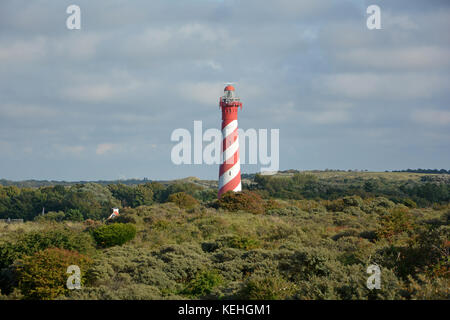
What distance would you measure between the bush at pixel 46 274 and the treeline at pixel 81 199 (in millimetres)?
31594

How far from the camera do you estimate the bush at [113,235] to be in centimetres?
2042

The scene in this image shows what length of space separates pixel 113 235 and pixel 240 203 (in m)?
11.6

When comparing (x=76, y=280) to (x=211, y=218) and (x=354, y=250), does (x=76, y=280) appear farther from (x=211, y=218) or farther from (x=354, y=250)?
(x=211, y=218)

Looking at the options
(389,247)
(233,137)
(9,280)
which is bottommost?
(9,280)

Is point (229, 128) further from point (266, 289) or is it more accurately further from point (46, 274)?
point (266, 289)

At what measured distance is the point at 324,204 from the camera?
3406 centimetres

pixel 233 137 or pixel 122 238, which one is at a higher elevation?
pixel 233 137

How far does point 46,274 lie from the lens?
46.3ft

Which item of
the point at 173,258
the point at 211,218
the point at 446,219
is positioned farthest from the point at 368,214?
the point at 173,258

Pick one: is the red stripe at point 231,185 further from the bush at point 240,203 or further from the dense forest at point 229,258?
the dense forest at point 229,258

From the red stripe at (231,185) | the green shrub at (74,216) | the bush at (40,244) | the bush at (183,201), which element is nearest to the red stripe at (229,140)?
the red stripe at (231,185)

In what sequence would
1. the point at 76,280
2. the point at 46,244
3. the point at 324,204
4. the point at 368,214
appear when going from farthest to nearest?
1. the point at 324,204
2. the point at 368,214
3. the point at 46,244
4. the point at 76,280

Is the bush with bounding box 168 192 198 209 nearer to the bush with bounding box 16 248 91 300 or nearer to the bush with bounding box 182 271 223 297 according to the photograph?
the bush with bounding box 16 248 91 300
